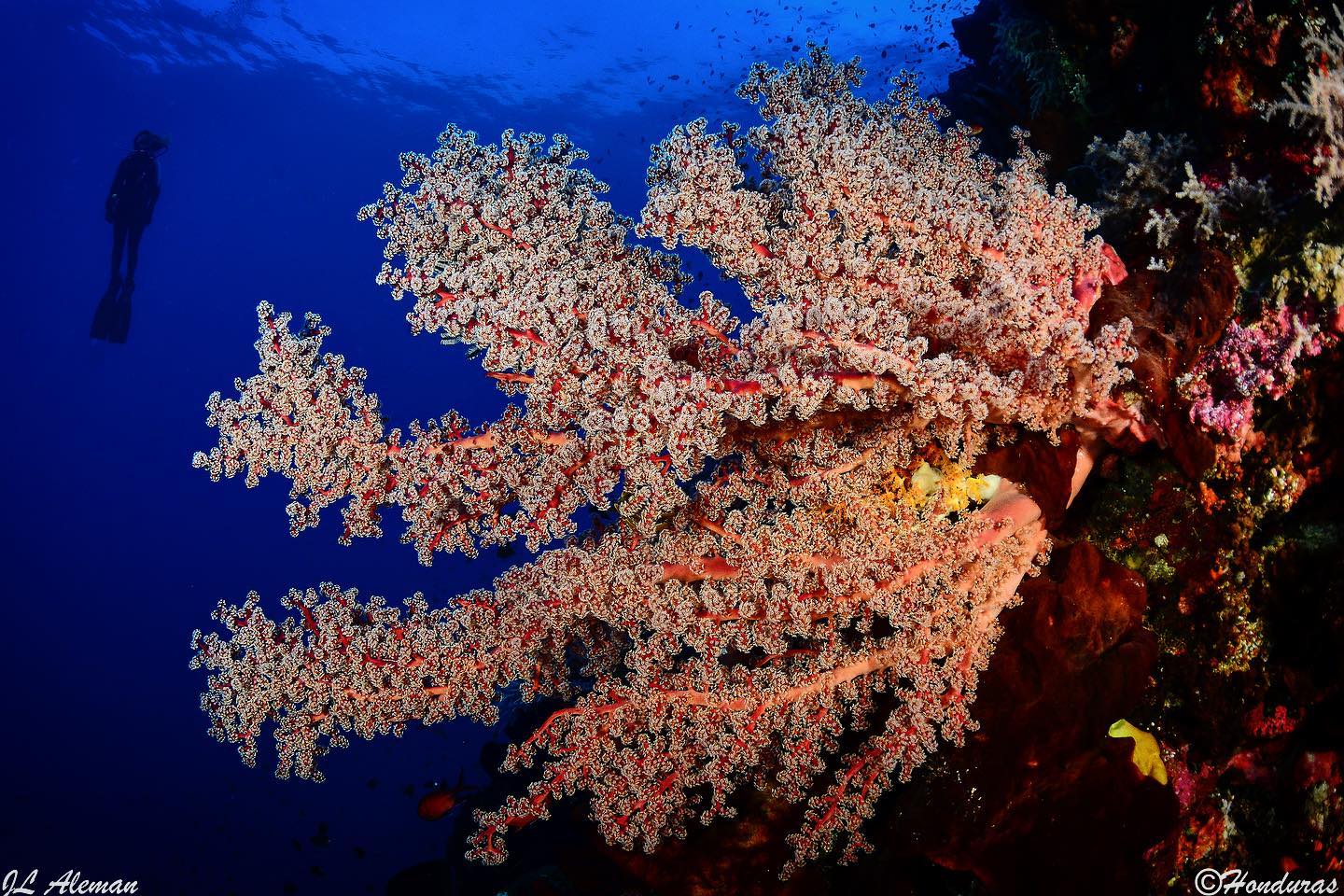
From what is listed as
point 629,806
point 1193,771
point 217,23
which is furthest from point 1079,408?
point 217,23

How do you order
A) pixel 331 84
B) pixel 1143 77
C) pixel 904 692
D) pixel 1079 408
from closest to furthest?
pixel 1079 408 < pixel 904 692 < pixel 1143 77 < pixel 331 84

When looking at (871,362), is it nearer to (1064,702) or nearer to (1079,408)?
(1079,408)

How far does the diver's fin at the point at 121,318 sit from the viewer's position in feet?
77.4

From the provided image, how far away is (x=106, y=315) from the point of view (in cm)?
2411

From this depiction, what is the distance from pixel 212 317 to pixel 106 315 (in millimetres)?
63169

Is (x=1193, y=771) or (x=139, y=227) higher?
(x=139, y=227)

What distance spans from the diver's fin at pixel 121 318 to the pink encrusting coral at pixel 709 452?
26869 millimetres

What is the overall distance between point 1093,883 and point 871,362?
3128 millimetres

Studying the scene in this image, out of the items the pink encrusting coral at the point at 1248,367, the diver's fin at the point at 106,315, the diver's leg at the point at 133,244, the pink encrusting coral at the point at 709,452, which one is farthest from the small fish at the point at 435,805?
the diver's fin at the point at 106,315

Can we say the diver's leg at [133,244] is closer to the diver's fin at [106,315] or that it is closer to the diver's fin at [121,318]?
the diver's fin at [121,318]

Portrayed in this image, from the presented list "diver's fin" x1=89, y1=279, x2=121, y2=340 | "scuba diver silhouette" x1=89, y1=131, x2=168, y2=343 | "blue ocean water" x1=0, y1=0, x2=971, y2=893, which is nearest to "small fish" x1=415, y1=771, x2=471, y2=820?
"blue ocean water" x1=0, y1=0, x2=971, y2=893

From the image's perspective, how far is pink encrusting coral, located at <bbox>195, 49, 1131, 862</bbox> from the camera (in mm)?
2871

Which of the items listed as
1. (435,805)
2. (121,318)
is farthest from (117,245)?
(435,805)

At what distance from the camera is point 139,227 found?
22.9 m
